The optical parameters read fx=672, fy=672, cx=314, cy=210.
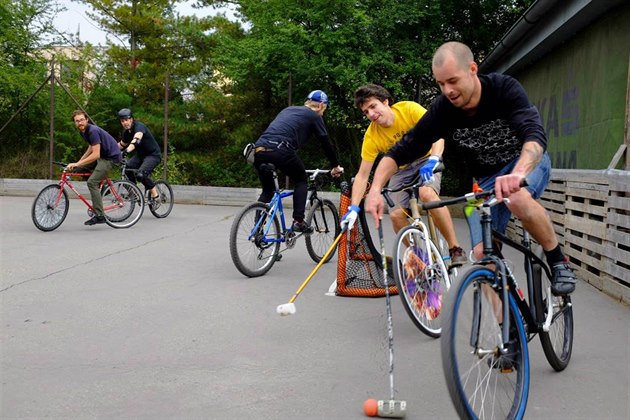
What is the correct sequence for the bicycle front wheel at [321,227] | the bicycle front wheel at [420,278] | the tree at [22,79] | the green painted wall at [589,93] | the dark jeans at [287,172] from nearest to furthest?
the bicycle front wheel at [420,278] < the dark jeans at [287,172] < the bicycle front wheel at [321,227] < the green painted wall at [589,93] < the tree at [22,79]

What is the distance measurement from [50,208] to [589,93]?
7.85 m

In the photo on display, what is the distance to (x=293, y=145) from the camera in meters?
7.15

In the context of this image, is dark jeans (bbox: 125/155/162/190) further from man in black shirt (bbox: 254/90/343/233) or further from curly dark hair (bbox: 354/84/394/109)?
curly dark hair (bbox: 354/84/394/109)

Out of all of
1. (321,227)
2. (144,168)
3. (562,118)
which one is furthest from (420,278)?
(144,168)

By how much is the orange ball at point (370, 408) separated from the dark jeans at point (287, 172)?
4218 millimetres

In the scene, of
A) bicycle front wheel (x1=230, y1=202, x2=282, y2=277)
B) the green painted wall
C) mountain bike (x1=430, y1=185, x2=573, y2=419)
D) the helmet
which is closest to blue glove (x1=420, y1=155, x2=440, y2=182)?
mountain bike (x1=430, y1=185, x2=573, y2=419)

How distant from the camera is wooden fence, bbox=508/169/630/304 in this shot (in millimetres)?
Answer: 5746

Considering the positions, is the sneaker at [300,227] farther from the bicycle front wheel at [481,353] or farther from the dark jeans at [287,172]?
the bicycle front wheel at [481,353]

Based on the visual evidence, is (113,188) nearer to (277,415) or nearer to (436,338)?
(436,338)

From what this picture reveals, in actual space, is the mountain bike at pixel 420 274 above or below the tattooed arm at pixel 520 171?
below

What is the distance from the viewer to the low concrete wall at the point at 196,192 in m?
15.3

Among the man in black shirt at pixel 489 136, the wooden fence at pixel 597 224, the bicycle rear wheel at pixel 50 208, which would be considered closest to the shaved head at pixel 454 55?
the man in black shirt at pixel 489 136

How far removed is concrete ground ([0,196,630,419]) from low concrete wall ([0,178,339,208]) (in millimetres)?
8028

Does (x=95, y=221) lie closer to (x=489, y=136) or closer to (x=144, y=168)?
(x=144, y=168)
